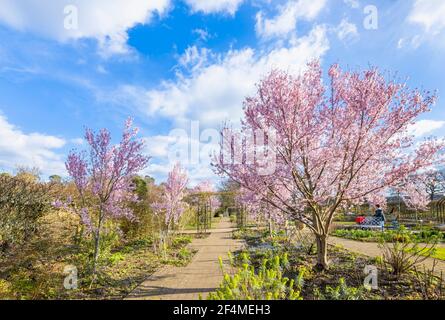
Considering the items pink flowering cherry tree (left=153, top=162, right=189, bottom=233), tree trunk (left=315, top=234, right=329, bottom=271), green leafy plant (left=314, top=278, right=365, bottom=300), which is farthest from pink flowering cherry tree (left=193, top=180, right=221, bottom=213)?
green leafy plant (left=314, top=278, right=365, bottom=300)

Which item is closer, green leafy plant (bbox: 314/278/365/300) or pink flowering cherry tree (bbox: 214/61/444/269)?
green leafy plant (bbox: 314/278/365/300)

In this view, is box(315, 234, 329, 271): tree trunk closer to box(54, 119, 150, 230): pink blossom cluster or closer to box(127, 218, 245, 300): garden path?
box(127, 218, 245, 300): garden path

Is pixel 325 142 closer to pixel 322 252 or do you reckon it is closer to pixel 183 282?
pixel 322 252

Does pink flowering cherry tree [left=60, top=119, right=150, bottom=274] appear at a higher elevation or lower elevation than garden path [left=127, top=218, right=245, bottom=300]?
higher

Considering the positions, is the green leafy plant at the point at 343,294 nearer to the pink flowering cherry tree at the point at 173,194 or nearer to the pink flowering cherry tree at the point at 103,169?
the pink flowering cherry tree at the point at 103,169

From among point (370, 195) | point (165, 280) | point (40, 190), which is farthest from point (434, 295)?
point (40, 190)

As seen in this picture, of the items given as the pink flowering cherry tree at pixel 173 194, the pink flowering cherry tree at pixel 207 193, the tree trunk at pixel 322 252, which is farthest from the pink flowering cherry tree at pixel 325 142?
the pink flowering cherry tree at pixel 207 193

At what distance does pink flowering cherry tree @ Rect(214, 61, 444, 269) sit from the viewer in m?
5.90

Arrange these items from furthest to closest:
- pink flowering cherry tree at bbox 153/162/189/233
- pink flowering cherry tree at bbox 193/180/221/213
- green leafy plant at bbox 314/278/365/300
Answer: pink flowering cherry tree at bbox 193/180/221/213 < pink flowering cherry tree at bbox 153/162/189/233 < green leafy plant at bbox 314/278/365/300

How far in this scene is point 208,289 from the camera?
578 cm

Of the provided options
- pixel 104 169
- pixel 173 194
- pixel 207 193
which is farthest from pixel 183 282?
pixel 207 193

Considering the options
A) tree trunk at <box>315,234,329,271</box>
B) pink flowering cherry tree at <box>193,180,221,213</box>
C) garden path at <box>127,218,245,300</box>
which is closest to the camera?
garden path at <box>127,218,245,300</box>

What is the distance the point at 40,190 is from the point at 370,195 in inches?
370
